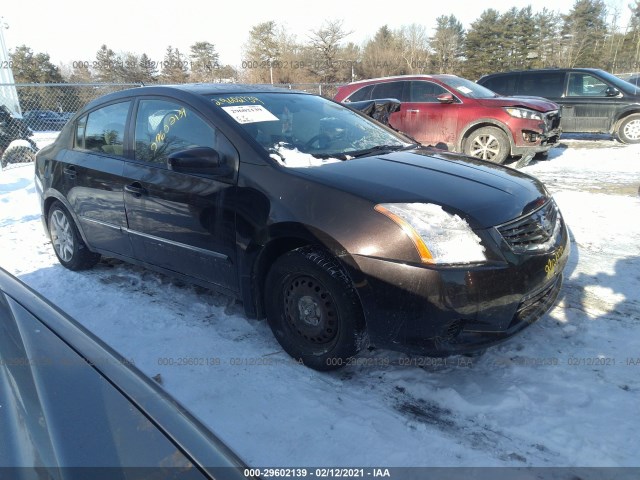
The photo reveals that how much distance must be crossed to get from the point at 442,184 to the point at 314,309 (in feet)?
3.46

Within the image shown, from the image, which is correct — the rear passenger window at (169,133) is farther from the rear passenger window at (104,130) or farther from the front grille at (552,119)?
the front grille at (552,119)

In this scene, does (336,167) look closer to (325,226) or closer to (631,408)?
(325,226)

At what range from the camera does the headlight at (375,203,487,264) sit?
2.36 m

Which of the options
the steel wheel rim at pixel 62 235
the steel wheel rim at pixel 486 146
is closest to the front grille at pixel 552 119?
the steel wheel rim at pixel 486 146

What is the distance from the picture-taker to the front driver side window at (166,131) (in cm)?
321

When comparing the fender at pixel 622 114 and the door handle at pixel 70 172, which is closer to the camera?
the door handle at pixel 70 172

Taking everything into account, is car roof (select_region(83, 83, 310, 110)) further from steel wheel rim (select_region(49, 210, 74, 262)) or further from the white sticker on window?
steel wheel rim (select_region(49, 210, 74, 262))

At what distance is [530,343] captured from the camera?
2.99m

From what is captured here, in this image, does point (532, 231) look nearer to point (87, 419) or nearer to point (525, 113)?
Answer: point (87, 419)

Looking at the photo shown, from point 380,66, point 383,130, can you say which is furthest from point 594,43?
point 383,130

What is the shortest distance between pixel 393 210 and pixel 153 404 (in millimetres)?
1507

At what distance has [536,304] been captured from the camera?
2.70 m

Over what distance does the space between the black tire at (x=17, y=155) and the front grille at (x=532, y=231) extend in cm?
1080

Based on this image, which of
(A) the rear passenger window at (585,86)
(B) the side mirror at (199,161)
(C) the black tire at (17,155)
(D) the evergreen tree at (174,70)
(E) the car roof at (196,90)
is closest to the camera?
(B) the side mirror at (199,161)
